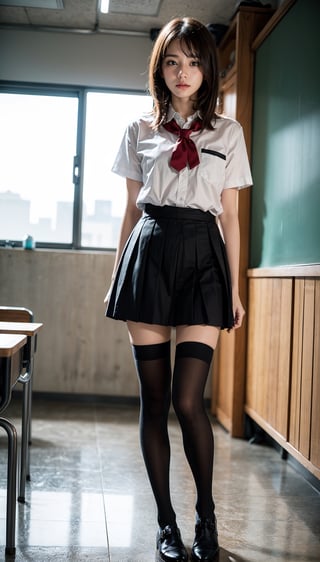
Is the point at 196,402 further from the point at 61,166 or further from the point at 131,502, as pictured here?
the point at 61,166

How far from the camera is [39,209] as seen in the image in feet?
16.5

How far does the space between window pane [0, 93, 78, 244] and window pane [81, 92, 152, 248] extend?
0.12 meters

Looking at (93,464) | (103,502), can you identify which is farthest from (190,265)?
(93,464)

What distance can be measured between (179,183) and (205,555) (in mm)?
1085

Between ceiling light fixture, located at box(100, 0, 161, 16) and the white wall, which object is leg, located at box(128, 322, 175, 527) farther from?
the white wall

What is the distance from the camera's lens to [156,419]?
207 cm

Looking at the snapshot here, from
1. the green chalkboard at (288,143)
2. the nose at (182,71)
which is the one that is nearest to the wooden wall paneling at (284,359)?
the green chalkboard at (288,143)

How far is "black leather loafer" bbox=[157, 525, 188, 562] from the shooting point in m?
1.97

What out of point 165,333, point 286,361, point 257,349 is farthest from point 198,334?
point 257,349

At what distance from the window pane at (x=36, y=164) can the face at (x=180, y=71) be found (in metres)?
3.08

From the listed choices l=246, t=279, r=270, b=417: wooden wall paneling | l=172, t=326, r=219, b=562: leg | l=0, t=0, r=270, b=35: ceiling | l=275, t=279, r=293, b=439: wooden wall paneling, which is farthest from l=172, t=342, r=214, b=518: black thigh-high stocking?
l=0, t=0, r=270, b=35: ceiling

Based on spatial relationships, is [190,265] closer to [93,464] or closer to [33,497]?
[33,497]

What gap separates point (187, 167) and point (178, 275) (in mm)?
318

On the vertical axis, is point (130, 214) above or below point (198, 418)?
above
